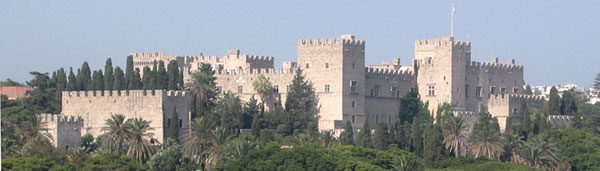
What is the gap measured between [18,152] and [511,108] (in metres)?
35.3

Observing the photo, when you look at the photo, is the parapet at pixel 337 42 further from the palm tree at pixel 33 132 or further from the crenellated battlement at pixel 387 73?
the palm tree at pixel 33 132

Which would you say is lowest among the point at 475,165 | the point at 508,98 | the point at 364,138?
the point at 475,165

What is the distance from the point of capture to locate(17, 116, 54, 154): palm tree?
5195 centimetres

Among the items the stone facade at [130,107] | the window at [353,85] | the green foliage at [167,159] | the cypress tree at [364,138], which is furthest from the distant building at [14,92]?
the cypress tree at [364,138]

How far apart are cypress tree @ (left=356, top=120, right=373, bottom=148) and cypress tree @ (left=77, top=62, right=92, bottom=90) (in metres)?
15.5

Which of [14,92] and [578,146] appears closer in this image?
[578,146]

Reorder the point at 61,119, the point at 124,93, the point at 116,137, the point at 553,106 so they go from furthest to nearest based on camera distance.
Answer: the point at 553,106 → the point at 124,93 → the point at 61,119 → the point at 116,137

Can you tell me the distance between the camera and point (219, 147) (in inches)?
2128

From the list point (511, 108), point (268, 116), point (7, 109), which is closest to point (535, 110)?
point (511, 108)

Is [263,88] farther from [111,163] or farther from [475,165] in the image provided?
[111,163]

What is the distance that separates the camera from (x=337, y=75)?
66.8 metres

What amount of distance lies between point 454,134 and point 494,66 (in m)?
13.7

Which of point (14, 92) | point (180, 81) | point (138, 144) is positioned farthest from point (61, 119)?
point (14, 92)

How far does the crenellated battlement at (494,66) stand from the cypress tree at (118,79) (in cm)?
2305
